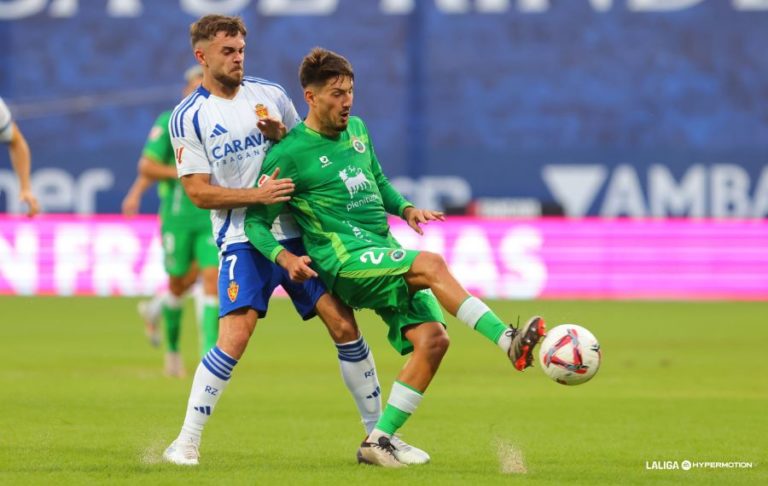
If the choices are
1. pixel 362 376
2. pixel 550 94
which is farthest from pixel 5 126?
pixel 550 94

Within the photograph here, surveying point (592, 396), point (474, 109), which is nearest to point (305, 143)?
point (592, 396)

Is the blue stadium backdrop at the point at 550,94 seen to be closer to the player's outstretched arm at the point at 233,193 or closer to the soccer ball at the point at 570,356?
the player's outstretched arm at the point at 233,193

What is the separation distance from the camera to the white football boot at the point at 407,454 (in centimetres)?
773

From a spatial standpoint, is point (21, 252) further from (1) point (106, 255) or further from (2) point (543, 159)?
(2) point (543, 159)

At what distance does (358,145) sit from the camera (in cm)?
797

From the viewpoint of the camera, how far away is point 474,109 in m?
26.6

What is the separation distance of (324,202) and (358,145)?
393 millimetres

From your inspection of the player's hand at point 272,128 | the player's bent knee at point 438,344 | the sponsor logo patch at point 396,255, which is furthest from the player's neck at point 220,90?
the player's bent knee at point 438,344

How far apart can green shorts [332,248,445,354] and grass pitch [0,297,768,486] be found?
0.75 metres

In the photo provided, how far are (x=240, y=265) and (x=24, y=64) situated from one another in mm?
20368

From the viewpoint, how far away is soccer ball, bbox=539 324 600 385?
7312 mm

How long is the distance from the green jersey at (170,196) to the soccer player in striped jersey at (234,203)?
431cm

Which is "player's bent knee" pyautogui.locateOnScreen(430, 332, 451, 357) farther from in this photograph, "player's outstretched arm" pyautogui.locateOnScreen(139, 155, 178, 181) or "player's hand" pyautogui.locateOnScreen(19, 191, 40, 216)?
"player's outstretched arm" pyautogui.locateOnScreen(139, 155, 178, 181)

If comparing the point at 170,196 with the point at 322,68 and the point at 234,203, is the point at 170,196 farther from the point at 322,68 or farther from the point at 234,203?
the point at 322,68
